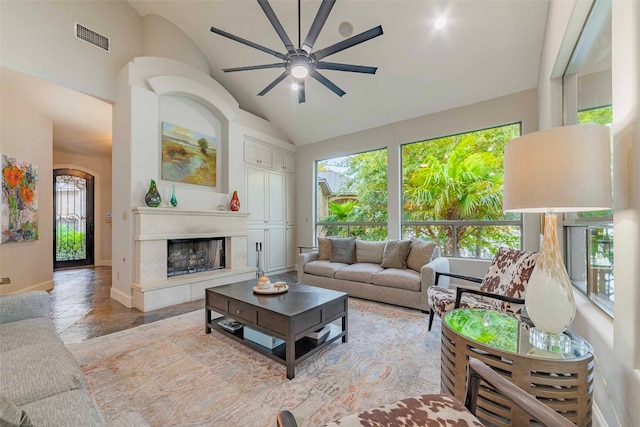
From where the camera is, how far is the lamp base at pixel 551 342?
1188 millimetres

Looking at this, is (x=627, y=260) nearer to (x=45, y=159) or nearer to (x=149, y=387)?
(x=149, y=387)

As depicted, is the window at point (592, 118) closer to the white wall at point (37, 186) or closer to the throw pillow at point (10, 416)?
the throw pillow at point (10, 416)

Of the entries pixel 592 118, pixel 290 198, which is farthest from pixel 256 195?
pixel 592 118

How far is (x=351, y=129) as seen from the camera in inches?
206

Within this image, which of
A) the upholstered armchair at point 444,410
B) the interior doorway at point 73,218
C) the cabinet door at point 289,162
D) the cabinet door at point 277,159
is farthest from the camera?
the interior doorway at point 73,218

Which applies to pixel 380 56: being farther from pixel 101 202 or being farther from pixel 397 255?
pixel 101 202

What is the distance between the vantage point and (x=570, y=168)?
3.59 ft

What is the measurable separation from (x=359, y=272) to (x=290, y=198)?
9.49 ft

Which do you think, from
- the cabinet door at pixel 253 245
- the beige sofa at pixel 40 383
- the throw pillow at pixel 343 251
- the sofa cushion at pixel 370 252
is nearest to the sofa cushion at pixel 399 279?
the sofa cushion at pixel 370 252

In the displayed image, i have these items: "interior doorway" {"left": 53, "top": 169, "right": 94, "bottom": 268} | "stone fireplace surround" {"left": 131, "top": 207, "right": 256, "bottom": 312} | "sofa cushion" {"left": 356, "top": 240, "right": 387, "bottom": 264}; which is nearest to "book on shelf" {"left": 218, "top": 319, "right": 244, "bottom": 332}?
"stone fireplace surround" {"left": 131, "top": 207, "right": 256, "bottom": 312}

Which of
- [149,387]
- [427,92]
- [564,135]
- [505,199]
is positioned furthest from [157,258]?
[427,92]

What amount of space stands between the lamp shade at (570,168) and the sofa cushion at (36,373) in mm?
2157

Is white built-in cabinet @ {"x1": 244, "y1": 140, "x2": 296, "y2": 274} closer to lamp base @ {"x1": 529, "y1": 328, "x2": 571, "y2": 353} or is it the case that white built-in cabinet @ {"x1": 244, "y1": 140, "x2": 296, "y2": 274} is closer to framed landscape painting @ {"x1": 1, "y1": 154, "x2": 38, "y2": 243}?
framed landscape painting @ {"x1": 1, "y1": 154, "x2": 38, "y2": 243}

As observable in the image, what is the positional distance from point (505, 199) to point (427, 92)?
328 cm
